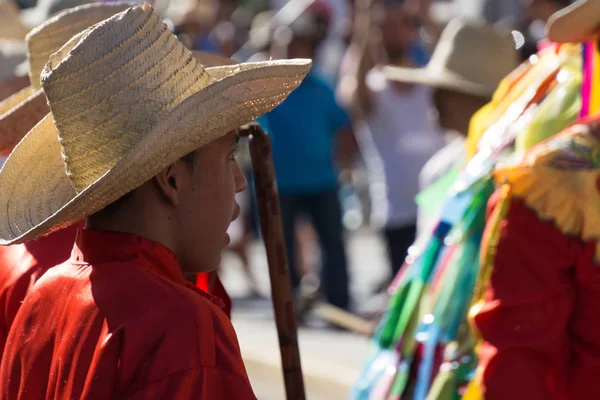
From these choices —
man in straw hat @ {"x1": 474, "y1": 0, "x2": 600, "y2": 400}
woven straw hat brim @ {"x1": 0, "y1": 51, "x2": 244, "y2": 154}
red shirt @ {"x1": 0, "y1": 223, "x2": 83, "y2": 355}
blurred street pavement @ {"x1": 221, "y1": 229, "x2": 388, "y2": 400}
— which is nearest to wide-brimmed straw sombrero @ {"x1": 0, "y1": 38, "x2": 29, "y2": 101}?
woven straw hat brim @ {"x1": 0, "y1": 51, "x2": 244, "y2": 154}

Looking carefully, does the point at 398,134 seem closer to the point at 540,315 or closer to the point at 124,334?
the point at 540,315

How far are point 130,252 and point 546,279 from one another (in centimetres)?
117

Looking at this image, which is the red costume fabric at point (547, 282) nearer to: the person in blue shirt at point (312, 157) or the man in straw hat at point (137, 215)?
the man in straw hat at point (137, 215)

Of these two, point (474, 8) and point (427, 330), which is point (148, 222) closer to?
point (427, 330)

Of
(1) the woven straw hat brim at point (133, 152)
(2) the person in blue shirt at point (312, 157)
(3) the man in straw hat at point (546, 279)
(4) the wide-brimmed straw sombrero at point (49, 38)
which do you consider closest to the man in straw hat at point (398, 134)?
(2) the person in blue shirt at point (312, 157)

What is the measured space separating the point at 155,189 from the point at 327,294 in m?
6.44

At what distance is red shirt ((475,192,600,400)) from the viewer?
9.51 feet

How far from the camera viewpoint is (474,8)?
11.9 metres

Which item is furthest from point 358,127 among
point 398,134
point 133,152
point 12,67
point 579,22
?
point 133,152

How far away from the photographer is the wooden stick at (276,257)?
8.75 ft

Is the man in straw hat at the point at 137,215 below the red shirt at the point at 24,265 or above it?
above

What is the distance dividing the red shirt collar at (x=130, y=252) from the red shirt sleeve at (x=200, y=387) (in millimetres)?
239

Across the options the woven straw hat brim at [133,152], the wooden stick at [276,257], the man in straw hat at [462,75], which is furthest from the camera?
the man in straw hat at [462,75]

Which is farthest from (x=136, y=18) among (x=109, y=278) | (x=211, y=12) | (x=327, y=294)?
(x=211, y=12)
